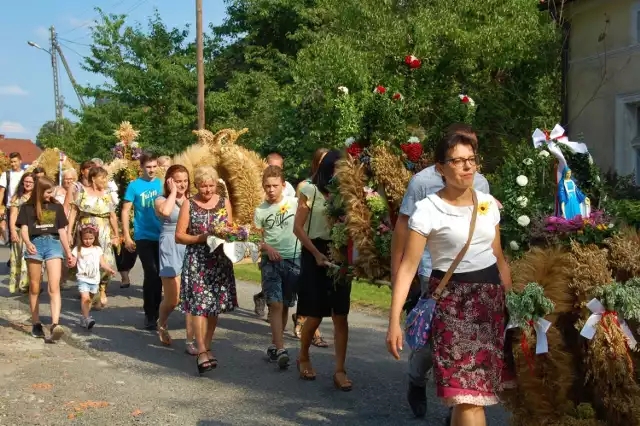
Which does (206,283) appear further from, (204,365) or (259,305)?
(259,305)

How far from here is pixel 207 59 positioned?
2994 centimetres

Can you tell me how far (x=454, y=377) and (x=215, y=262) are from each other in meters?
3.78

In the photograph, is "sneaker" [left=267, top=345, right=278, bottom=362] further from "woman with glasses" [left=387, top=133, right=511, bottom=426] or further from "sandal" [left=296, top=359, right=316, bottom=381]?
"woman with glasses" [left=387, top=133, right=511, bottom=426]

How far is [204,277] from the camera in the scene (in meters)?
7.39

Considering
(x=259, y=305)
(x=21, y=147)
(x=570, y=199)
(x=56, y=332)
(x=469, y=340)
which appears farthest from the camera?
(x=21, y=147)

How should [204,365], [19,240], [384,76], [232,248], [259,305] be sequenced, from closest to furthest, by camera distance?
[204,365], [232,248], [259,305], [19,240], [384,76]

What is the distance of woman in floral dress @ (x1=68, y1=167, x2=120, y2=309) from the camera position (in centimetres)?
1063

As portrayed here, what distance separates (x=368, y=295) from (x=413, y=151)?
5.83m

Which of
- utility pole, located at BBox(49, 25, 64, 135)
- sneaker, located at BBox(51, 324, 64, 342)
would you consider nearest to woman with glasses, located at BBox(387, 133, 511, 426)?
sneaker, located at BBox(51, 324, 64, 342)

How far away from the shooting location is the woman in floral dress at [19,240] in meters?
9.60

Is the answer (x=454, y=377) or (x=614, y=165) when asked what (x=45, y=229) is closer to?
(x=454, y=377)

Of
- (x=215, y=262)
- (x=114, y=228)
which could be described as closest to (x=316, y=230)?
(x=215, y=262)

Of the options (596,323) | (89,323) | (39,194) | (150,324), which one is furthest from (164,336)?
(596,323)

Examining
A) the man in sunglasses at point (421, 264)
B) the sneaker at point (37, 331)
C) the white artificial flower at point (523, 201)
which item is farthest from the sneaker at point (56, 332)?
the white artificial flower at point (523, 201)
